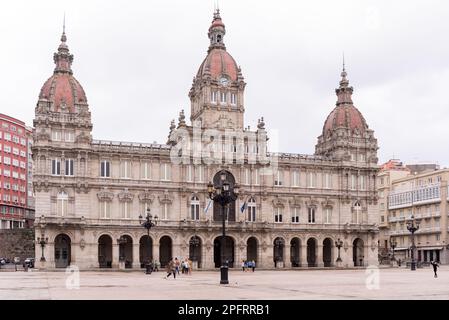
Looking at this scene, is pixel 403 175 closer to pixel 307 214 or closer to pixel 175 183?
pixel 307 214

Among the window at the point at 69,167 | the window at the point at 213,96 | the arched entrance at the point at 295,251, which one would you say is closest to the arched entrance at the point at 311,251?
the arched entrance at the point at 295,251

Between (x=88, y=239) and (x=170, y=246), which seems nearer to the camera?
(x=88, y=239)

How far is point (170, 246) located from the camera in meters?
93.4

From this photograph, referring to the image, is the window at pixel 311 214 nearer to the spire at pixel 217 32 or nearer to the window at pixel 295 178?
the window at pixel 295 178

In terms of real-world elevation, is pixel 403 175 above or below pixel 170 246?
above

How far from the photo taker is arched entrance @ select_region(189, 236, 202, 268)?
9238 cm

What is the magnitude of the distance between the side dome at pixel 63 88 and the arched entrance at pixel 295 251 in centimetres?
3539

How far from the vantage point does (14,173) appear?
134125 millimetres

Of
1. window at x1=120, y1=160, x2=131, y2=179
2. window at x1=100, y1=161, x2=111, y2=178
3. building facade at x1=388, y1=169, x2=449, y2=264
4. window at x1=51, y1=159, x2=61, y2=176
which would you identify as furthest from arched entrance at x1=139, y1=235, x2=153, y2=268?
building facade at x1=388, y1=169, x2=449, y2=264

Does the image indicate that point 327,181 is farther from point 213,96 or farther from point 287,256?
point 213,96

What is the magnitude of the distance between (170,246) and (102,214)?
1072 centimetres

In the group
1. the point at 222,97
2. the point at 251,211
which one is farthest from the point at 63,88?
the point at 251,211

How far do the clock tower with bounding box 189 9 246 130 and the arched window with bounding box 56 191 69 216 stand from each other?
21.4m
